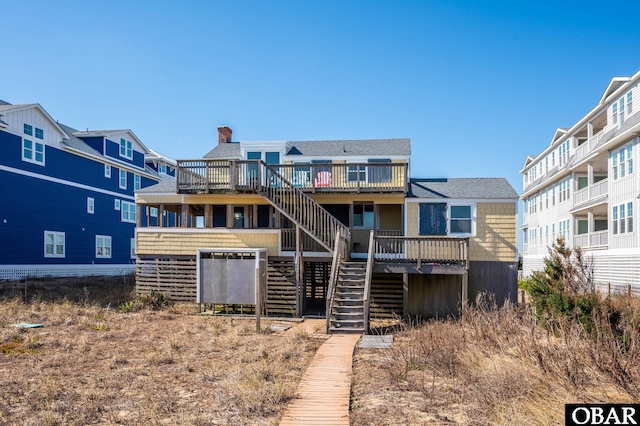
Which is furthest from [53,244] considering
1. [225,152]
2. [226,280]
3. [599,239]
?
[599,239]

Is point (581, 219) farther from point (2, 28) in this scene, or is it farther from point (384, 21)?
point (2, 28)

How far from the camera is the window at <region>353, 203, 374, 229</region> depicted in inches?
846

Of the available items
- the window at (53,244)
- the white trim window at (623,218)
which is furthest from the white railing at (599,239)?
the window at (53,244)

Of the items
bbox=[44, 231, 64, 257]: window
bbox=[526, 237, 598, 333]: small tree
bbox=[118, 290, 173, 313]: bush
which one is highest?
bbox=[44, 231, 64, 257]: window

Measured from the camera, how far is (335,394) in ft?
27.0

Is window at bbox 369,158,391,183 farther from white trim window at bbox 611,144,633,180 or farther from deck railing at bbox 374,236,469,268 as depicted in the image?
white trim window at bbox 611,144,633,180

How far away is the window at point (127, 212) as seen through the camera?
37403 mm

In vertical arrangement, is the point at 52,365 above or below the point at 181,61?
below

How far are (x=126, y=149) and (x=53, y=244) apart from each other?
1001 centimetres

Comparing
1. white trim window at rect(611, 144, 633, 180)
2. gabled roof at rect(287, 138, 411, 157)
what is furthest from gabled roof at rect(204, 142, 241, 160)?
white trim window at rect(611, 144, 633, 180)

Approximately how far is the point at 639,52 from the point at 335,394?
83.5 feet

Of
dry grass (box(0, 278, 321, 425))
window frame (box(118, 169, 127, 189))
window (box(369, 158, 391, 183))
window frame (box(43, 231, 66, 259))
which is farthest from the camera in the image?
window frame (box(118, 169, 127, 189))

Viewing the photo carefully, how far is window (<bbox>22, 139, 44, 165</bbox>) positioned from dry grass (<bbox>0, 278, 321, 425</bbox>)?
1488 centimetres

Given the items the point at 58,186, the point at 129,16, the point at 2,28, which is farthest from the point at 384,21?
the point at 58,186
